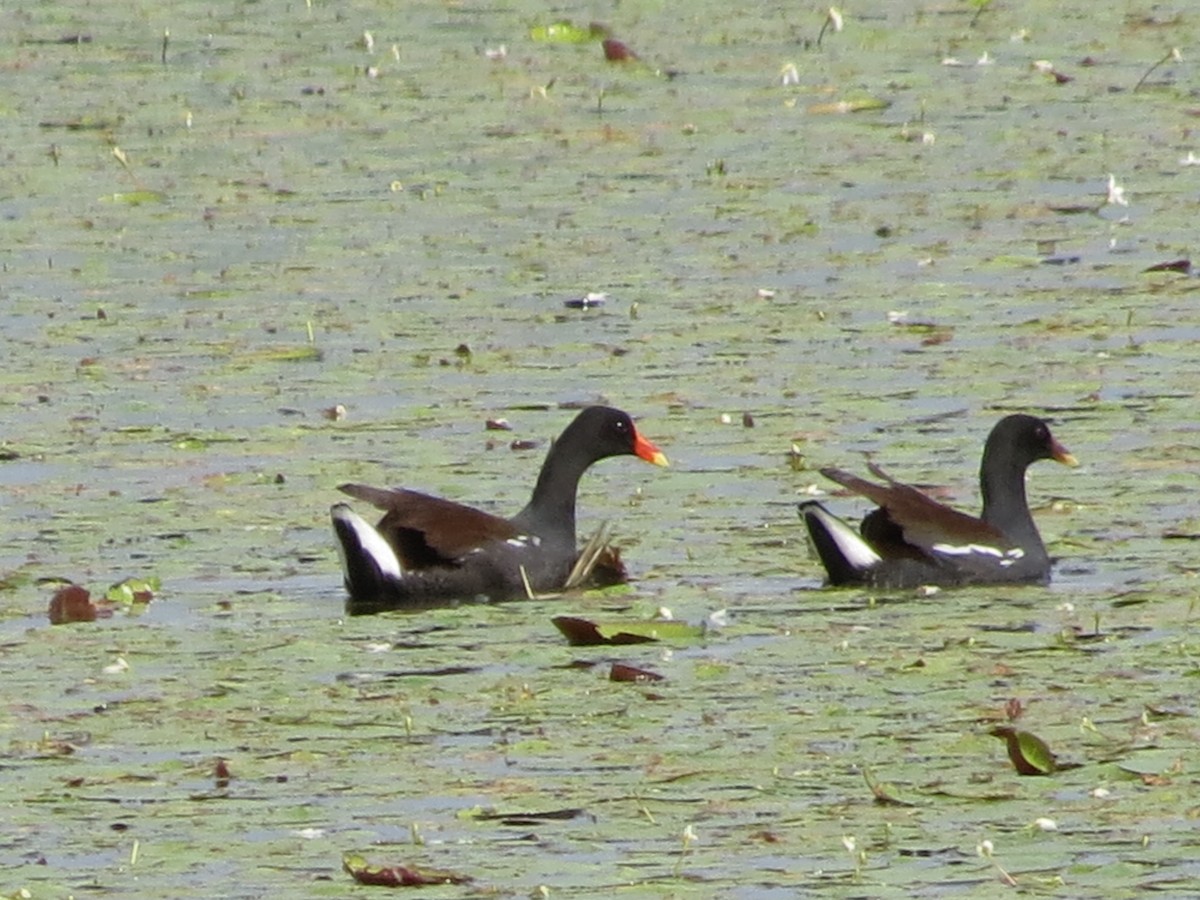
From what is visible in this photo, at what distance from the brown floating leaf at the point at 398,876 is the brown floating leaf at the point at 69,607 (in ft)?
8.34

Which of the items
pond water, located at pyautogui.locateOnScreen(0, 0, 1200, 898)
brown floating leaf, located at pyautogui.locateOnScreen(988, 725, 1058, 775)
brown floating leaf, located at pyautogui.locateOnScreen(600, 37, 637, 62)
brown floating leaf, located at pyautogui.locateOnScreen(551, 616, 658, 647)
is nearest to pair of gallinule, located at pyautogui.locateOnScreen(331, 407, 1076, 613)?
pond water, located at pyautogui.locateOnScreen(0, 0, 1200, 898)

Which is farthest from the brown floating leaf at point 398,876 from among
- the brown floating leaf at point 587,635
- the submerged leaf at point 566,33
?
the submerged leaf at point 566,33

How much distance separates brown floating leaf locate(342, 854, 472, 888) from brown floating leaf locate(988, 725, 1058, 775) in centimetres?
132

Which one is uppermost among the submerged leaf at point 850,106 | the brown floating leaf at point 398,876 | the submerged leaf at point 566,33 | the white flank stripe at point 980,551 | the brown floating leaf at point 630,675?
the submerged leaf at point 566,33

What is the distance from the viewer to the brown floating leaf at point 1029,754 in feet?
22.7

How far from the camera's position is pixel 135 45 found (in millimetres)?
19266

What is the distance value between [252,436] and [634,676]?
3.48 m

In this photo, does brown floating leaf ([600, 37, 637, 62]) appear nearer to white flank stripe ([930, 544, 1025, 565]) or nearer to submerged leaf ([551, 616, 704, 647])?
white flank stripe ([930, 544, 1025, 565])

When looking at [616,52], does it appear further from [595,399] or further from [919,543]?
[919,543]

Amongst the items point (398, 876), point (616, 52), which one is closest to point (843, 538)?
point (398, 876)

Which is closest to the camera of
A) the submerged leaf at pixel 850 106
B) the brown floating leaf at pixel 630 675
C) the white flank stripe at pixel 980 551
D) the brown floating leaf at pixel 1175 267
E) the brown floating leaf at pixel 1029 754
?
the brown floating leaf at pixel 1029 754

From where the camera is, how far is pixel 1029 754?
6934mm

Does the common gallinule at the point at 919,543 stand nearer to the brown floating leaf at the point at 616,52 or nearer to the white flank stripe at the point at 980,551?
the white flank stripe at the point at 980,551

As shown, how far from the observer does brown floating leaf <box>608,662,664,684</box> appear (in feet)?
25.9
